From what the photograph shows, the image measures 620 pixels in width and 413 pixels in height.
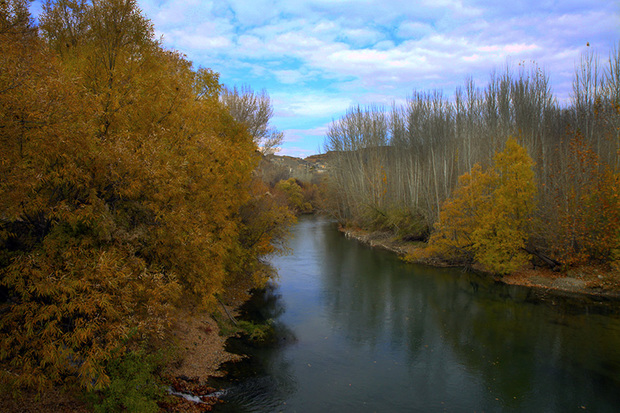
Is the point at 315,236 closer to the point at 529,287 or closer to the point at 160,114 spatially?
the point at 529,287

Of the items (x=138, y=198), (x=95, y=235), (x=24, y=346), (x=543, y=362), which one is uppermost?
(x=138, y=198)

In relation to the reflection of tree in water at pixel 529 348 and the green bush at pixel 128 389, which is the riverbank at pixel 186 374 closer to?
the green bush at pixel 128 389

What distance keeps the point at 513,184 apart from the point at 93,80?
23014 millimetres

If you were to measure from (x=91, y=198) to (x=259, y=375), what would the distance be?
8162mm

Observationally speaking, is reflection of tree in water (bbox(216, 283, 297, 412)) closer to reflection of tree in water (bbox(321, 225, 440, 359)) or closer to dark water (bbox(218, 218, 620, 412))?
dark water (bbox(218, 218, 620, 412))

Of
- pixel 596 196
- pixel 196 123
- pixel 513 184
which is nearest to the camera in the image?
pixel 196 123

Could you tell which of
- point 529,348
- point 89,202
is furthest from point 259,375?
point 529,348

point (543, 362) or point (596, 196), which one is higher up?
point (596, 196)

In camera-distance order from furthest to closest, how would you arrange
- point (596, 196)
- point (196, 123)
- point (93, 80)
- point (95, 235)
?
point (596, 196)
point (196, 123)
point (93, 80)
point (95, 235)

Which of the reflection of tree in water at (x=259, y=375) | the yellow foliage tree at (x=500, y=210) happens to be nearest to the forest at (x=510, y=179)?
the yellow foliage tree at (x=500, y=210)

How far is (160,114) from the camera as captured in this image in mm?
10758

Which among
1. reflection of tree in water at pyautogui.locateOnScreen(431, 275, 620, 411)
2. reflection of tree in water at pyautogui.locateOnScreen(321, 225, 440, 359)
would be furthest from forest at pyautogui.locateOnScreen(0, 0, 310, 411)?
reflection of tree in water at pyautogui.locateOnScreen(431, 275, 620, 411)

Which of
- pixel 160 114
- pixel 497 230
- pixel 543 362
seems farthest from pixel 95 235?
pixel 497 230

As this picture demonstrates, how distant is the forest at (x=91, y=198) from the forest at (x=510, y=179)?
19.5 metres
